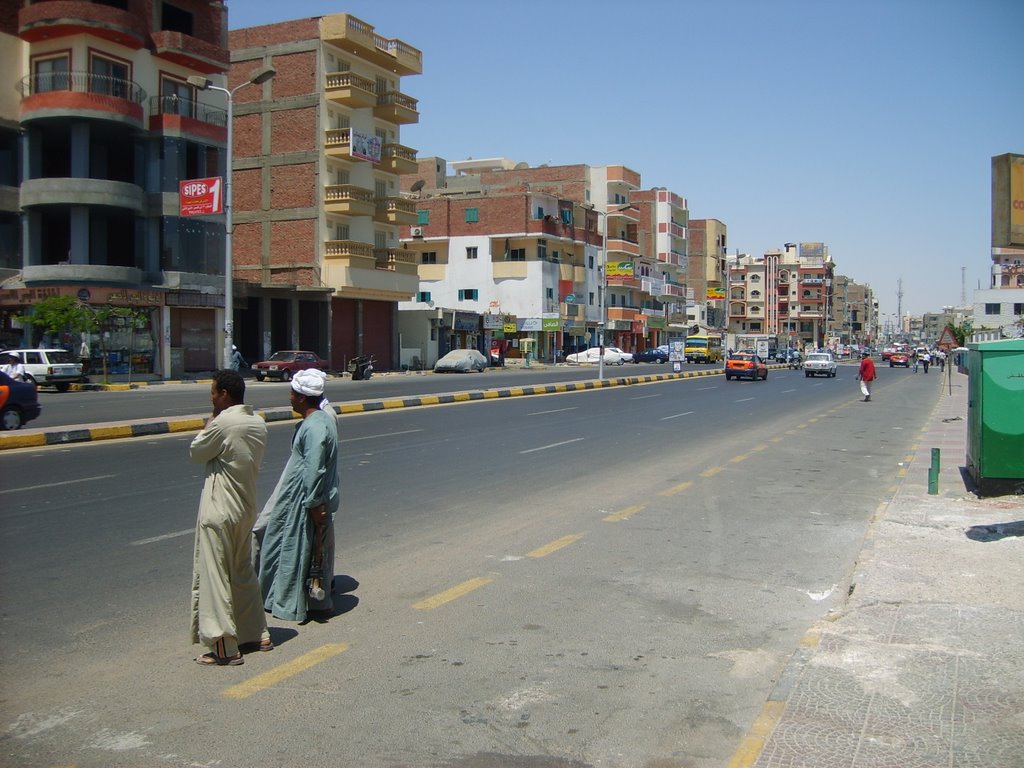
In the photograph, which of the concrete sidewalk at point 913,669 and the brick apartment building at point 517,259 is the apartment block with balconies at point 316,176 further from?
the concrete sidewalk at point 913,669

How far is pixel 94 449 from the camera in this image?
641 inches

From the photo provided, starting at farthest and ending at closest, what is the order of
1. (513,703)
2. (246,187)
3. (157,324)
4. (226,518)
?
(246,187) → (157,324) → (226,518) → (513,703)

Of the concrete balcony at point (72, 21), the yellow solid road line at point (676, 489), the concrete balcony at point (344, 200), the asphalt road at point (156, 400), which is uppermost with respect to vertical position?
the concrete balcony at point (72, 21)

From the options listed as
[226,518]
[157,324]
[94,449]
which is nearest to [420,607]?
[226,518]

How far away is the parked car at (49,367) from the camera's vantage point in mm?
31859

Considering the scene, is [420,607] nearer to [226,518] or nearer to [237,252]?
[226,518]

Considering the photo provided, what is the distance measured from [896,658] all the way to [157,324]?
3953cm

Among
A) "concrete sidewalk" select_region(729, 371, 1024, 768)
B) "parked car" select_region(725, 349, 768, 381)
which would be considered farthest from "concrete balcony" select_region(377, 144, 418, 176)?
"concrete sidewalk" select_region(729, 371, 1024, 768)

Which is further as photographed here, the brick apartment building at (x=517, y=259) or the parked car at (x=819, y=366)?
the brick apartment building at (x=517, y=259)

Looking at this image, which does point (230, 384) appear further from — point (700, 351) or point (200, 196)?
point (700, 351)

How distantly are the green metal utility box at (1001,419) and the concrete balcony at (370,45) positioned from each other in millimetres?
48357

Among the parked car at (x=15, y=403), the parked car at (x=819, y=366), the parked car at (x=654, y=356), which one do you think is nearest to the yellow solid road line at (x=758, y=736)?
the parked car at (x=15, y=403)

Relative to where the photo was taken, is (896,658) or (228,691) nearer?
(228,691)

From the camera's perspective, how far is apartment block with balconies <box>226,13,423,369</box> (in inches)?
2099
